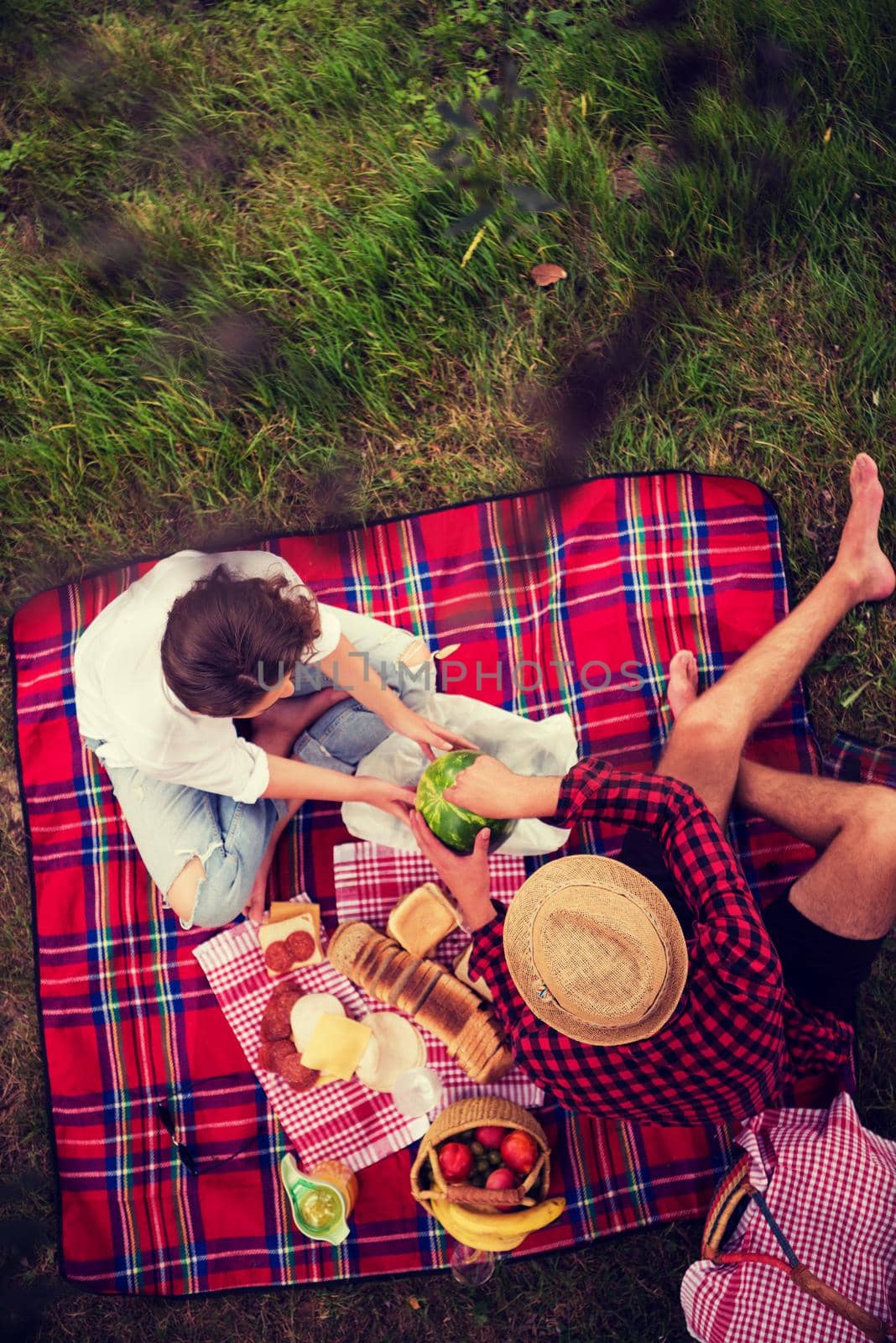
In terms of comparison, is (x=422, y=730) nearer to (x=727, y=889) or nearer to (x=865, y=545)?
(x=727, y=889)

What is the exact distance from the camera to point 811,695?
12.6 feet

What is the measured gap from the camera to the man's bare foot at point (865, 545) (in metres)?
3.71

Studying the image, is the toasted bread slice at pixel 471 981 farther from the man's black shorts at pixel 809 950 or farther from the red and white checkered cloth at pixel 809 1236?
the red and white checkered cloth at pixel 809 1236

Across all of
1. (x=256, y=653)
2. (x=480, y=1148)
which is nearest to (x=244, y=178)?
(x=256, y=653)

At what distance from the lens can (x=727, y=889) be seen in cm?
278

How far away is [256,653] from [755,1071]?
2.01m

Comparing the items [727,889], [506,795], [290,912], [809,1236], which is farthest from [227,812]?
[809,1236]

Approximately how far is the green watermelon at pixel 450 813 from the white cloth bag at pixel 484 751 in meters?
0.43

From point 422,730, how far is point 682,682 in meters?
1.13

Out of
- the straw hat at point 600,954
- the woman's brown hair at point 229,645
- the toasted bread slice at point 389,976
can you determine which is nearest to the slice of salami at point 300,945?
the toasted bread slice at point 389,976

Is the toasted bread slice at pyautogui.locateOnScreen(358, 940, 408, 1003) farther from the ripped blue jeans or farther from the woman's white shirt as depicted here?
the woman's white shirt

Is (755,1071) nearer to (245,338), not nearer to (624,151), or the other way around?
(245,338)

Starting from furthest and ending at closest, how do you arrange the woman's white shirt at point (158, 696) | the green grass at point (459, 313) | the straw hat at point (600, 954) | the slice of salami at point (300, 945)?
the green grass at point (459, 313), the slice of salami at point (300, 945), the woman's white shirt at point (158, 696), the straw hat at point (600, 954)

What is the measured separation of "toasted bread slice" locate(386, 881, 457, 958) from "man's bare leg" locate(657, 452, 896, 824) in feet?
3.44
